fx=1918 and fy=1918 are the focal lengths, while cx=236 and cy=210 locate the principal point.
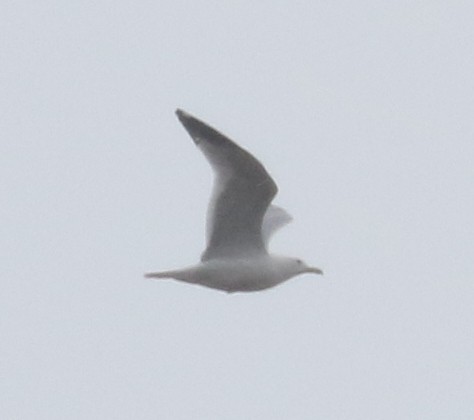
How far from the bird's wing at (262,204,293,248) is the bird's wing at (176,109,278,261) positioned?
119 centimetres

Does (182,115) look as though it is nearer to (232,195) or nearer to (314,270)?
(232,195)

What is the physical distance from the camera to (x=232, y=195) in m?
15.6

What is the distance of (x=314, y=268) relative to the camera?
16734 millimetres

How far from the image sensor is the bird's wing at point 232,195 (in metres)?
15.3

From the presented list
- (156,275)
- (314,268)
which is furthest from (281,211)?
(156,275)

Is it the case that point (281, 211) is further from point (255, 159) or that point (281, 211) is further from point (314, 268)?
point (255, 159)

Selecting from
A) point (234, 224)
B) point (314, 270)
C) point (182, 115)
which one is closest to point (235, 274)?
point (234, 224)

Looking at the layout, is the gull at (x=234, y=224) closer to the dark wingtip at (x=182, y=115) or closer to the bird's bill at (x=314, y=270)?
the dark wingtip at (x=182, y=115)

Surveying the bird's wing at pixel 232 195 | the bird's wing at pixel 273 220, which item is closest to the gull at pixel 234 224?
the bird's wing at pixel 232 195

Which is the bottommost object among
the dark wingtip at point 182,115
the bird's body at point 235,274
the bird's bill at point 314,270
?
the bird's body at point 235,274

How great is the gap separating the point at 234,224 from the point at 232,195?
1.17 ft

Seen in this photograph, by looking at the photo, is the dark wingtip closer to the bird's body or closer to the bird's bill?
the bird's body

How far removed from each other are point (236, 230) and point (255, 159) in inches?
35.2

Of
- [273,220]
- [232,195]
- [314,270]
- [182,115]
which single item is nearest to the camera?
[182,115]
